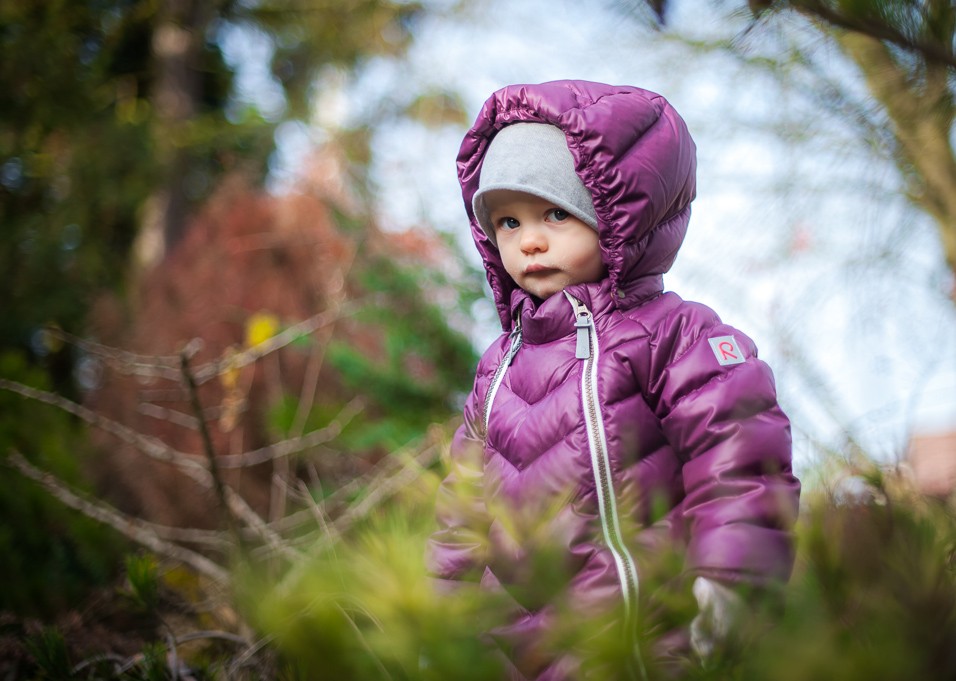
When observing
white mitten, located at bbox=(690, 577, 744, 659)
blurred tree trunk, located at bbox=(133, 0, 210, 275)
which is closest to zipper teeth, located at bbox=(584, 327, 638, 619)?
white mitten, located at bbox=(690, 577, 744, 659)

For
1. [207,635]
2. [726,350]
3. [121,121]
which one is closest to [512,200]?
[726,350]

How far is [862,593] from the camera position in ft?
2.07

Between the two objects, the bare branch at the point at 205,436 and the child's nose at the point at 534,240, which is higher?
→ the child's nose at the point at 534,240

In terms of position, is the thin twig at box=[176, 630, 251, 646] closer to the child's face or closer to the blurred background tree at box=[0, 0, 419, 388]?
the child's face

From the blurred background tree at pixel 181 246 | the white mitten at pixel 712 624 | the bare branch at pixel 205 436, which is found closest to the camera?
the white mitten at pixel 712 624

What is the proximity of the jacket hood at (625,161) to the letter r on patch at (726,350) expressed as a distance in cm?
18

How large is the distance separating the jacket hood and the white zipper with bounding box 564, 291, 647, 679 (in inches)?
3.2

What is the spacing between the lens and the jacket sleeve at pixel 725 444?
1130 millimetres

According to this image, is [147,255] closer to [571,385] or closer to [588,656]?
[571,385]

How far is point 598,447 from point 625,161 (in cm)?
50

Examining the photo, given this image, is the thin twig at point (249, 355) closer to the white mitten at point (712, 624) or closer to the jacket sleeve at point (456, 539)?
the jacket sleeve at point (456, 539)

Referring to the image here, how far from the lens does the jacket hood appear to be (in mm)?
1397

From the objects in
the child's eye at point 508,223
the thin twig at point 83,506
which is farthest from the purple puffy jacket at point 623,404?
the thin twig at point 83,506

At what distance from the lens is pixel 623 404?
1.35 metres
